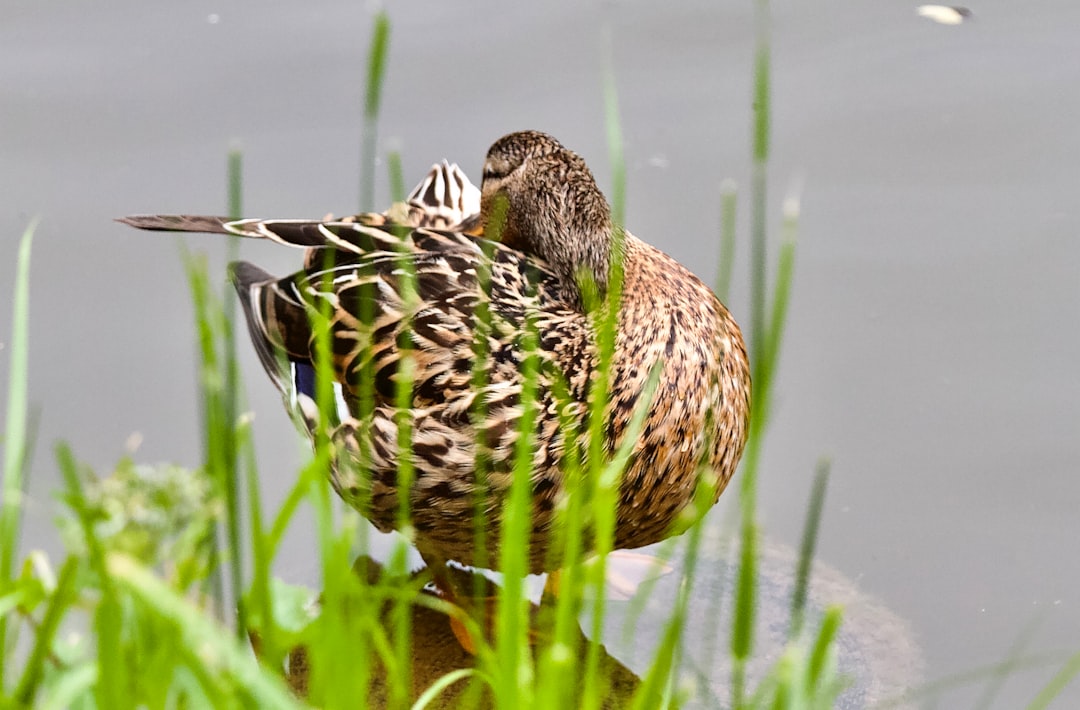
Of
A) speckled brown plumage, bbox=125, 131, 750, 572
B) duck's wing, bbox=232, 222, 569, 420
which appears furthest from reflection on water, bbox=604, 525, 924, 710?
duck's wing, bbox=232, 222, 569, 420

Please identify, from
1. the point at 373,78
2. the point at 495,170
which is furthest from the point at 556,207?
the point at 373,78

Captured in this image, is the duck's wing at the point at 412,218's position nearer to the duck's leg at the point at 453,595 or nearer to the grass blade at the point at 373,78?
the duck's leg at the point at 453,595

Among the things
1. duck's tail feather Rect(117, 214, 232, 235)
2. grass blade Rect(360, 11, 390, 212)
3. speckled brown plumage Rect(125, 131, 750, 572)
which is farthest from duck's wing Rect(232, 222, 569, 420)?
grass blade Rect(360, 11, 390, 212)

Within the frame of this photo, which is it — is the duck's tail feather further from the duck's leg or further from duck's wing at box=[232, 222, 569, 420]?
the duck's leg

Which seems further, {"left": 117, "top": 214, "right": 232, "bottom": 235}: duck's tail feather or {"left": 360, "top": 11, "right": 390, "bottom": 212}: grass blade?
{"left": 117, "top": 214, "right": 232, "bottom": 235}: duck's tail feather

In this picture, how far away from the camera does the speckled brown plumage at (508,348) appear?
3.23 m

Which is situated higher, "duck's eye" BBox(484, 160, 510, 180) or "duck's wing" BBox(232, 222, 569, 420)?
"duck's eye" BBox(484, 160, 510, 180)

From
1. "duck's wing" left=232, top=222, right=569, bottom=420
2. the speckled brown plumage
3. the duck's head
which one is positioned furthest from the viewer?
the duck's head

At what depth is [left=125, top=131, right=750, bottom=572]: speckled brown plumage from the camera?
10.6 ft

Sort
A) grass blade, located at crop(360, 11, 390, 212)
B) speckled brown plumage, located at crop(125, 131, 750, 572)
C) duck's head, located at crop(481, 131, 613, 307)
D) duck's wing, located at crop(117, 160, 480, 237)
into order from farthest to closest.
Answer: duck's wing, located at crop(117, 160, 480, 237) → duck's head, located at crop(481, 131, 613, 307) → speckled brown plumage, located at crop(125, 131, 750, 572) → grass blade, located at crop(360, 11, 390, 212)

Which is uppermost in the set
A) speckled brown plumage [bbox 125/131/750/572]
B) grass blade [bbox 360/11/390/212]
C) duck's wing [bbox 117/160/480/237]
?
grass blade [bbox 360/11/390/212]

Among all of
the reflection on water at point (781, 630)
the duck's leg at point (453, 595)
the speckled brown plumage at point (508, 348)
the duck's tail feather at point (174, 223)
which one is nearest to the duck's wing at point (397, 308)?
the speckled brown plumage at point (508, 348)

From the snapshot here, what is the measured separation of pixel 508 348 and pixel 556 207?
1.39ft

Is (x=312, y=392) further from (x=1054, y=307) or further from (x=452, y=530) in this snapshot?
(x=1054, y=307)
